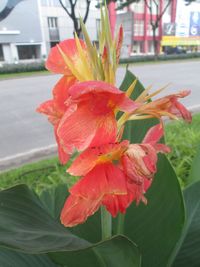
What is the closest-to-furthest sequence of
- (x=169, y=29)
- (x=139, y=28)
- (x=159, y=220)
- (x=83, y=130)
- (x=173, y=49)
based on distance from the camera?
(x=83, y=130)
(x=159, y=220)
(x=169, y=29)
(x=139, y=28)
(x=173, y=49)

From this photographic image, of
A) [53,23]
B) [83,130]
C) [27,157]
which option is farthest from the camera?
[53,23]

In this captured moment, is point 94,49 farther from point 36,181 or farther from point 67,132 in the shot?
point 36,181

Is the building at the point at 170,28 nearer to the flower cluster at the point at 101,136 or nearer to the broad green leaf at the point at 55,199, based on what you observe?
the broad green leaf at the point at 55,199

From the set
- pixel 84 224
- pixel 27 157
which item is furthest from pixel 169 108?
pixel 27 157

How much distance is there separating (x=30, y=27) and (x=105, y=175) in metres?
19.2

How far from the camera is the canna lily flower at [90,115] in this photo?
25 cm

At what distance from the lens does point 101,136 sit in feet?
0.85

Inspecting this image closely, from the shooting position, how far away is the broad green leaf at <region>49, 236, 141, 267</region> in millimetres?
322

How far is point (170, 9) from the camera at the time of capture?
21375 mm

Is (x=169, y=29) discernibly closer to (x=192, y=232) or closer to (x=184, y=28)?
(x=184, y=28)

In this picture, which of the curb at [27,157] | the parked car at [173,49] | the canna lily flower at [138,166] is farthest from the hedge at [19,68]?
the parked car at [173,49]

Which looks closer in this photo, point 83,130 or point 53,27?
point 83,130

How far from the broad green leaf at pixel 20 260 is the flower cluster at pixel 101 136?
0.94 ft

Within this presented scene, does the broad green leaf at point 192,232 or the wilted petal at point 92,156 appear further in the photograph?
the broad green leaf at point 192,232
